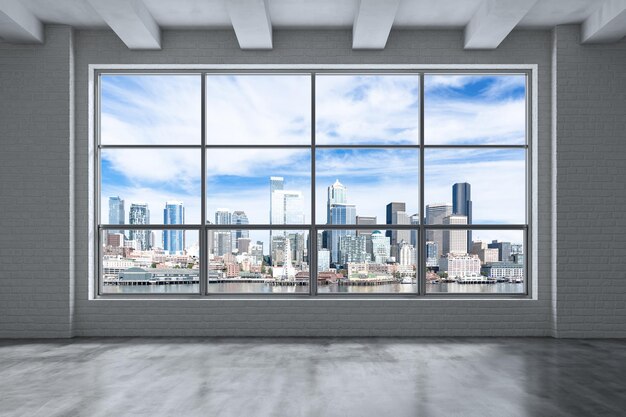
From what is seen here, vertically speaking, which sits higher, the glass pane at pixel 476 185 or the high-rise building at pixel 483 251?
the glass pane at pixel 476 185

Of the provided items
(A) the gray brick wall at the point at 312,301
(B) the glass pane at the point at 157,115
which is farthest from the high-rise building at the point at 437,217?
(B) the glass pane at the point at 157,115

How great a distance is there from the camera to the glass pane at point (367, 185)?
724 cm

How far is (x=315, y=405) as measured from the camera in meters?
4.25

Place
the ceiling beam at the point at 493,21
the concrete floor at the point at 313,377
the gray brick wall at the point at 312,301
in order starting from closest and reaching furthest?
the concrete floor at the point at 313,377 → the ceiling beam at the point at 493,21 → the gray brick wall at the point at 312,301

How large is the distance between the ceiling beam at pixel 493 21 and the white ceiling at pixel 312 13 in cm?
16

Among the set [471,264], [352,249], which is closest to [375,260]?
[352,249]

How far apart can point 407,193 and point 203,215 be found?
2699 millimetres

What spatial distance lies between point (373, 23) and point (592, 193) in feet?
11.3

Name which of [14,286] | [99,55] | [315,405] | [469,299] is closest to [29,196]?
[14,286]

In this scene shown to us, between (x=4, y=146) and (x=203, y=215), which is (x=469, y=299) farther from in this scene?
(x=4, y=146)

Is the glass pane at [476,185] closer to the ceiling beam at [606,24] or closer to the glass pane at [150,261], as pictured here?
the ceiling beam at [606,24]

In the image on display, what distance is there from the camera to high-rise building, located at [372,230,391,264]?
7215mm

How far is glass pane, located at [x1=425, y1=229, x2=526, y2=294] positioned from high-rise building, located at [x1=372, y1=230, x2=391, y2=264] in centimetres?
52

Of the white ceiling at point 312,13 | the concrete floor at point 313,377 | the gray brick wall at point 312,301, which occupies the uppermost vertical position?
the white ceiling at point 312,13
